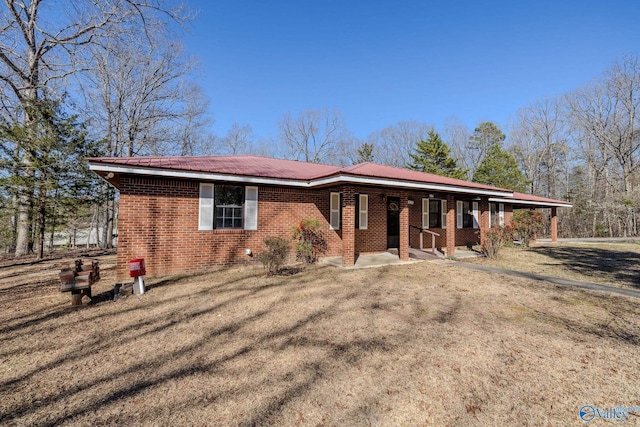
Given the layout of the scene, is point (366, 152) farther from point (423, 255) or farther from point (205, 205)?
point (205, 205)

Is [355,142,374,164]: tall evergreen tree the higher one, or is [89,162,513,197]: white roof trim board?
[355,142,374,164]: tall evergreen tree

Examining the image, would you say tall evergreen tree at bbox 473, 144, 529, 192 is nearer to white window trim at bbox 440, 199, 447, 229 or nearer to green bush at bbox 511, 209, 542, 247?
green bush at bbox 511, 209, 542, 247

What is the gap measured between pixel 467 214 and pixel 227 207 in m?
11.6

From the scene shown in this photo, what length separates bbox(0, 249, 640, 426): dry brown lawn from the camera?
2.40 m

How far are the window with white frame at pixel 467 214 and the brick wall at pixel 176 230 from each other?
9021 mm

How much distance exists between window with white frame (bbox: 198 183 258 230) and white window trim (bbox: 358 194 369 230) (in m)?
4.00

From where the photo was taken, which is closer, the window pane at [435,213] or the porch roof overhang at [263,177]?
the porch roof overhang at [263,177]

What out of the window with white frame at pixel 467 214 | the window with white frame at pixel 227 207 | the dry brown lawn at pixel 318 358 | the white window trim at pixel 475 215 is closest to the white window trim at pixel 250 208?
the window with white frame at pixel 227 207

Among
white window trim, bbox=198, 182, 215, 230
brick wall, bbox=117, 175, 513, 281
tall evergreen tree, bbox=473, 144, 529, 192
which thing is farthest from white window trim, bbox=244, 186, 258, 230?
tall evergreen tree, bbox=473, 144, 529, 192

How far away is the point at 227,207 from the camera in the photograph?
8.34 metres

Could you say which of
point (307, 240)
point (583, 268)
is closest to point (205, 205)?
point (307, 240)

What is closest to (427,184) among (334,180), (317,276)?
(334,180)

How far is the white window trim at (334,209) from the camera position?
10031 millimetres

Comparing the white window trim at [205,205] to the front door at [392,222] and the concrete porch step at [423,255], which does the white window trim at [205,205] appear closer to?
the front door at [392,222]
